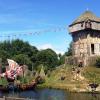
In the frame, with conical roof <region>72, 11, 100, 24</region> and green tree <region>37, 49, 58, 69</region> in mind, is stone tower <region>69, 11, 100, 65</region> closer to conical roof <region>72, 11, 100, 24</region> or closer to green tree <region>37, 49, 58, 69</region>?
conical roof <region>72, 11, 100, 24</region>

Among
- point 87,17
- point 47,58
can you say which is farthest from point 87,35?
point 47,58

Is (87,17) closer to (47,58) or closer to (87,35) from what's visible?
(87,35)

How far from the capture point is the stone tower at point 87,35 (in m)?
95.9

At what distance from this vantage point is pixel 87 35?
3807 inches

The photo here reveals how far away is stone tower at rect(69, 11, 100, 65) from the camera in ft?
315

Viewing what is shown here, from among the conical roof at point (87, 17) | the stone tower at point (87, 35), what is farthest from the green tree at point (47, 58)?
the conical roof at point (87, 17)

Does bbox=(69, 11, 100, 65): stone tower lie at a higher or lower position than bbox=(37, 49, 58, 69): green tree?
higher

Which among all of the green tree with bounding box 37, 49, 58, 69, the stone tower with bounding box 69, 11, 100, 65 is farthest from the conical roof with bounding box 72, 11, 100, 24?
the green tree with bounding box 37, 49, 58, 69

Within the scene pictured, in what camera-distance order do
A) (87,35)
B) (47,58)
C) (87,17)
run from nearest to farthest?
1. (87,35)
2. (87,17)
3. (47,58)

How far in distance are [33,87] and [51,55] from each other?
37.2m

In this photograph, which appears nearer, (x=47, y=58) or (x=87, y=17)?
(x=87, y=17)

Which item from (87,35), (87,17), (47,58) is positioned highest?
(87,17)

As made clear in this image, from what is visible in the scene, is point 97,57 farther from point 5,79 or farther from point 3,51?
point 3,51

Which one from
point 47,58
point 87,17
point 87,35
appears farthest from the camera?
point 47,58
